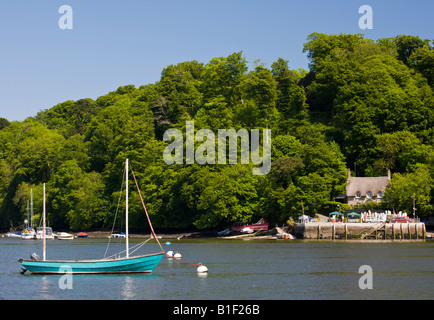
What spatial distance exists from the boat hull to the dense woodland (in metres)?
53.6

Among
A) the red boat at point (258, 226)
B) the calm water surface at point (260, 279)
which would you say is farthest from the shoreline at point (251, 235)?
the calm water surface at point (260, 279)

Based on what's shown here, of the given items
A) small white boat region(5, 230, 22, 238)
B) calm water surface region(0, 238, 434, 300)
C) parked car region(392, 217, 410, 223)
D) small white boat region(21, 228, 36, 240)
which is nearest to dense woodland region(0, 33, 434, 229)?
parked car region(392, 217, 410, 223)

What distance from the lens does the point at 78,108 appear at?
19275 cm

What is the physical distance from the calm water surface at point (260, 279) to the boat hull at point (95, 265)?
566 millimetres

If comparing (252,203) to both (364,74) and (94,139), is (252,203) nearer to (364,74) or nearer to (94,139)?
(364,74)

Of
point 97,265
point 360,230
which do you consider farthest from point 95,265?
point 360,230

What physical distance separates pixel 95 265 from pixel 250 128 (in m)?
86.3

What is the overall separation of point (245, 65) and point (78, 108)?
67.8 metres

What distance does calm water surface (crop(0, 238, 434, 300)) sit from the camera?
41.2 meters

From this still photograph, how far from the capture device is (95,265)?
161 ft

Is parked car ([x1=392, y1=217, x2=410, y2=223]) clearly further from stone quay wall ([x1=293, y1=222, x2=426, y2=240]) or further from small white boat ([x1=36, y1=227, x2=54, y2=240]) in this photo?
small white boat ([x1=36, y1=227, x2=54, y2=240])

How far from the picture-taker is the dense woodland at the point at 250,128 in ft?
349

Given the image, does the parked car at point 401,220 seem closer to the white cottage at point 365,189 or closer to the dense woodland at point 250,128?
the dense woodland at point 250,128
